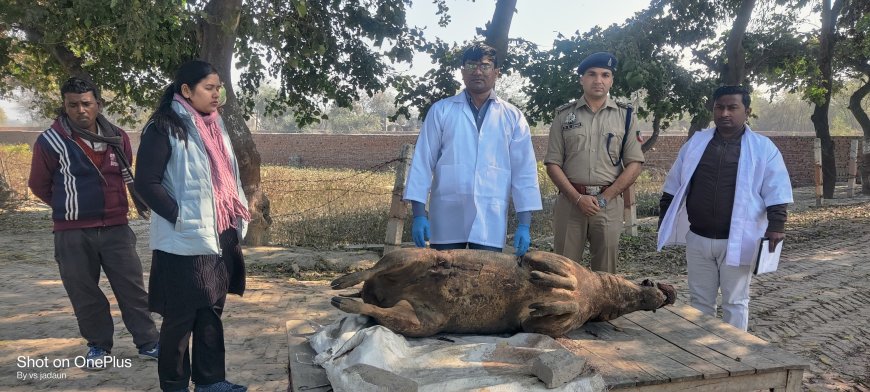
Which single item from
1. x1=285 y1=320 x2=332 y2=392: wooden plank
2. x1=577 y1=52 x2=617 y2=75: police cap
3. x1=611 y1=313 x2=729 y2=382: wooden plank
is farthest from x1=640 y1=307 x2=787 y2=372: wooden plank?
x1=285 y1=320 x2=332 y2=392: wooden plank

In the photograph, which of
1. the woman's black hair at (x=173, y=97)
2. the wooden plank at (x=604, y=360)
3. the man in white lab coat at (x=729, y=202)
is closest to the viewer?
the wooden plank at (x=604, y=360)

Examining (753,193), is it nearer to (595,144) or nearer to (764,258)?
(764,258)

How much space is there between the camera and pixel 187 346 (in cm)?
296

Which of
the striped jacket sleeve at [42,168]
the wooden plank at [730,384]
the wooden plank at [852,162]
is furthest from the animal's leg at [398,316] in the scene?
the wooden plank at [852,162]

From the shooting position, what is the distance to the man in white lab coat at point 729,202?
3469 mm

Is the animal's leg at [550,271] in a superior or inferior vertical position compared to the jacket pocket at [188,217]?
inferior

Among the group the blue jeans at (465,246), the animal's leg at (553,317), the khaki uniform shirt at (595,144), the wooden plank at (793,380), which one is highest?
the khaki uniform shirt at (595,144)

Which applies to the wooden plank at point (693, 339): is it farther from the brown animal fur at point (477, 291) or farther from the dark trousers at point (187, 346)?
the dark trousers at point (187, 346)

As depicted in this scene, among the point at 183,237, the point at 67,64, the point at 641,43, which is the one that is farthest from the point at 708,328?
the point at 67,64

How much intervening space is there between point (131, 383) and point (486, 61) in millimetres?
2783

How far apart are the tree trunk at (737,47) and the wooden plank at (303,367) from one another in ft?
31.4

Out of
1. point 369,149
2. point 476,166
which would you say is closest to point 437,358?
point 476,166

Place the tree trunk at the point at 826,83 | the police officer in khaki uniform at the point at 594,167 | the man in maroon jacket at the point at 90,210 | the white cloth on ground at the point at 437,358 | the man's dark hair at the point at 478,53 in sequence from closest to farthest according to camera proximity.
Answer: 1. the white cloth on ground at the point at 437,358
2. the man's dark hair at the point at 478,53
3. the man in maroon jacket at the point at 90,210
4. the police officer in khaki uniform at the point at 594,167
5. the tree trunk at the point at 826,83

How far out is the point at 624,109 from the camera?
3.86 metres
